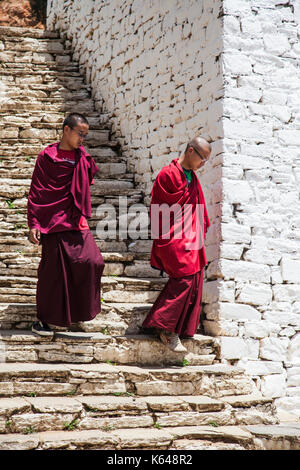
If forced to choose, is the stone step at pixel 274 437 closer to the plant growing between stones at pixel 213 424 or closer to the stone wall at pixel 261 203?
the plant growing between stones at pixel 213 424

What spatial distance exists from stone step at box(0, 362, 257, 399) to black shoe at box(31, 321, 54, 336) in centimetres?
23

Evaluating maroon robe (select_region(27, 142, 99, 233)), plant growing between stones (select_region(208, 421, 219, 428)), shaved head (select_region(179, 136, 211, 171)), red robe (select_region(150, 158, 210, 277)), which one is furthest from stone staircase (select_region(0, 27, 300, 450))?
shaved head (select_region(179, 136, 211, 171))

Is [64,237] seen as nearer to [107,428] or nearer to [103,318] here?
[103,318]

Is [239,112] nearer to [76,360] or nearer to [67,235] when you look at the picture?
[67,235]

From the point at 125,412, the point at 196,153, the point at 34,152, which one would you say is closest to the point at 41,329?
the point at 125,412

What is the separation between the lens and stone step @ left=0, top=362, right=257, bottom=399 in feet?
14.3

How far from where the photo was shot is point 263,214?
5496 millimetres

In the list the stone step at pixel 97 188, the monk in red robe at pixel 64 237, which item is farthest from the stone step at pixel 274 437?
the stone step at pixel 97 188

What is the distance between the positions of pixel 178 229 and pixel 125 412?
59.5 inches

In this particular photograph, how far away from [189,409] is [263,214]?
6.05 ft

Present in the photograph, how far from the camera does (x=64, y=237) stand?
488cm

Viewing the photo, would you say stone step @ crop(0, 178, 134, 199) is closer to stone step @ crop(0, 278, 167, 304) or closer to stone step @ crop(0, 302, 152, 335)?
stone step @ crop(0, 278, 167, 304)

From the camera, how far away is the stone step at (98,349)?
4.72 metres
